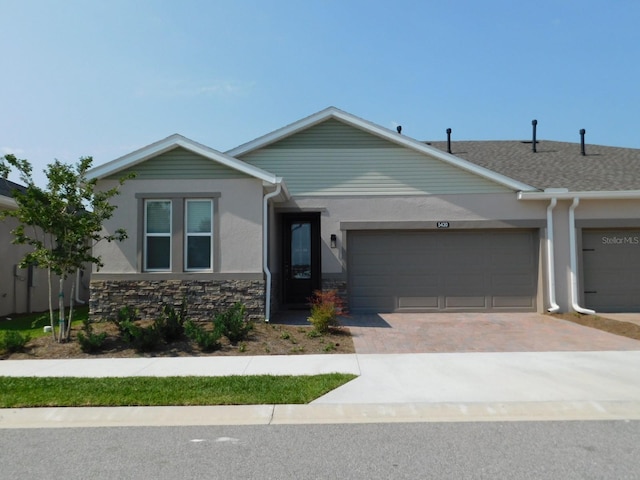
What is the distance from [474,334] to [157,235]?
7418 millimetres

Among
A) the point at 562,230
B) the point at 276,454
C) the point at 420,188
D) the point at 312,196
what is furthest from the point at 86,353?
the point at 562,230

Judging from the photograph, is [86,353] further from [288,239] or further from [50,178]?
[288,239]

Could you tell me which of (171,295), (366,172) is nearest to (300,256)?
(366,172)

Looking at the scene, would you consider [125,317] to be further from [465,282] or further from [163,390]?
[465,282]

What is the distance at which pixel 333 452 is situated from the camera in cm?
413

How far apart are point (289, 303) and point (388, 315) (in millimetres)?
2859

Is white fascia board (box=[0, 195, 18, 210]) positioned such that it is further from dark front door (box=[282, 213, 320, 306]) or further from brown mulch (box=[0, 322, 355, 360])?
dark front door (box=[282, 213, 320, 306])

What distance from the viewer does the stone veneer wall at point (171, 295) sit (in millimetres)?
10703

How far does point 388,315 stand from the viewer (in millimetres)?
12414

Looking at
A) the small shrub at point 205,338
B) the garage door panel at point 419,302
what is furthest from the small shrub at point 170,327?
the garage door panel at point 419,302

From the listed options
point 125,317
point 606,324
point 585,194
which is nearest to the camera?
point 125,317

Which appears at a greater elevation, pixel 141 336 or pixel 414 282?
pixel 414 282

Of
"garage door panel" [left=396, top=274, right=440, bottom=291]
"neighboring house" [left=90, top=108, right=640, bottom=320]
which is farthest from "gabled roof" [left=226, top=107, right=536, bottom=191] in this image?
"garage door panel" [left=396, top=274, right=440, bottom=291]

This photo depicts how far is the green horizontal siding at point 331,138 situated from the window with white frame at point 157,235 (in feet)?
12.0
